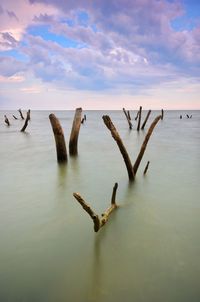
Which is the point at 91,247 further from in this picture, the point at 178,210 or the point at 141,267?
the point at 178,210

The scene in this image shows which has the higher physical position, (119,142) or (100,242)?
(119,142)

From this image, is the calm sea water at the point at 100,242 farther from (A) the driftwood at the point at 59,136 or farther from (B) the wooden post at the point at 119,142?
(A) the driftwood at the point at 59,136

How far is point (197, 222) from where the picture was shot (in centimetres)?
525

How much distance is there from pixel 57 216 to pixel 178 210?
9.10 feet

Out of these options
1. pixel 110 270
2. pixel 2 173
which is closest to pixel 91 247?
pixel 110 270

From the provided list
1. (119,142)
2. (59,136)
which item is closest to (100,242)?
(119,142)

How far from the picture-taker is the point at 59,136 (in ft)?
33.6

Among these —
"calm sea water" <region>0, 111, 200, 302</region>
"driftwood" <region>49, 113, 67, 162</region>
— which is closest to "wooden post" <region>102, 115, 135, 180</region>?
"calm sea water" <region>0, 111, 200, 302</region>

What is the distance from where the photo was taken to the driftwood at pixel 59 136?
1003cm

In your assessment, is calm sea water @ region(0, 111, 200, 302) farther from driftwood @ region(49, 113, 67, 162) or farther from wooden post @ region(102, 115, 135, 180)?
driftwood @ region(49, 113, 67, 162)

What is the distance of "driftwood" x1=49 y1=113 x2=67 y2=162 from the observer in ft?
32.9

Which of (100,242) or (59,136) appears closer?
(100,242)

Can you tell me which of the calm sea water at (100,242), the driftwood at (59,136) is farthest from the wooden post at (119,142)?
the driftwood at (59,136)

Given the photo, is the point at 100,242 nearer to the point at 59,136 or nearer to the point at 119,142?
the point at 119,142
